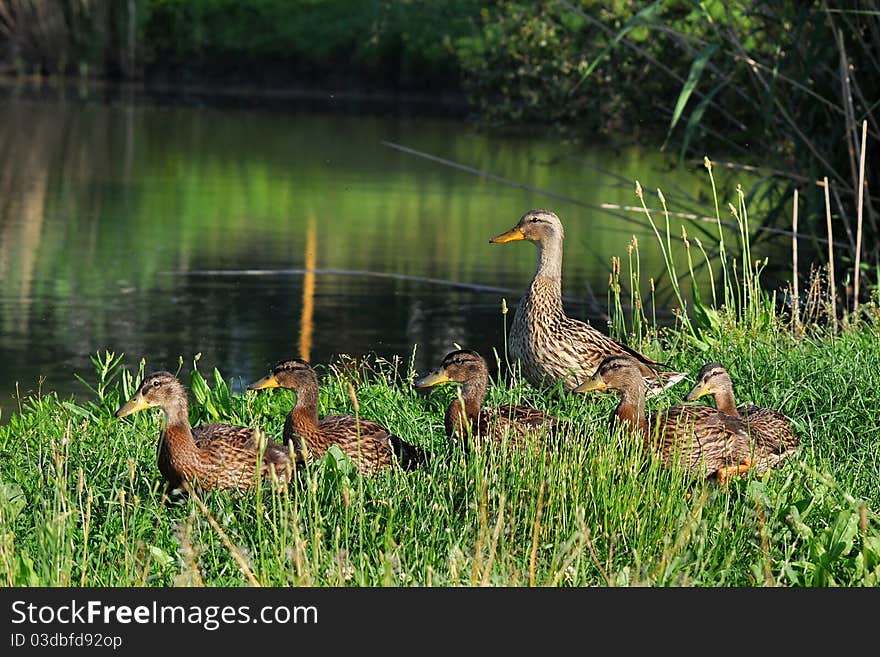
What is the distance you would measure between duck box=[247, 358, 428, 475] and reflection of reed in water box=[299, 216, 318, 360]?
290 cm

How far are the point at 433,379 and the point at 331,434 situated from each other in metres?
0.74

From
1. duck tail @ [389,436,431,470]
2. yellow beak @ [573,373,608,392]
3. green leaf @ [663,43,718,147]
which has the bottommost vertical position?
duck tail @ [389,436,431,470]

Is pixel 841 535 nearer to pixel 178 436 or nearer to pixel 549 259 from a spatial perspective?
pixel 178 436

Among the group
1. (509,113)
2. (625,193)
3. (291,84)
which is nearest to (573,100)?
(509,113)

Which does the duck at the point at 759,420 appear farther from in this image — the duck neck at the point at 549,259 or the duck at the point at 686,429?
the duck neck at the point at 549,259

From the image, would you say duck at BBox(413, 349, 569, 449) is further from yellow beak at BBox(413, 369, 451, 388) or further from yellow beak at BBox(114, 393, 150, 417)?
yellow beak at BBox(114, 393, 150, 417)

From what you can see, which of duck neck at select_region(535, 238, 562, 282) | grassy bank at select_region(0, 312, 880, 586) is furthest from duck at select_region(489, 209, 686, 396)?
grassy bank at select_region(0, 312, 880, 586)

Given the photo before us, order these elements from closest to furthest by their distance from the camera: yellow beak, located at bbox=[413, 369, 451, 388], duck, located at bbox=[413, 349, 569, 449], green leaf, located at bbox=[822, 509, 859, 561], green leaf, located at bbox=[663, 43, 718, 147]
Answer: green leaf, located at bbox=[822, 509, 859, 561] → duck, located at bbox=[413, 349, 569, 449] → yellow beak, located at bbox=[413, 369, 451, 388] → green leaf, located at bbox=[663, 43, 718, 147]

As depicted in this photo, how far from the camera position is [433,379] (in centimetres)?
793

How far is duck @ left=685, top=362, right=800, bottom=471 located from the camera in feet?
24.2

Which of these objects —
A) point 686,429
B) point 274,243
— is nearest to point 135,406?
point 686,429

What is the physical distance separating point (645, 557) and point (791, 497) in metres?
0.99

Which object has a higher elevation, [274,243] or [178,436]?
[178,436]

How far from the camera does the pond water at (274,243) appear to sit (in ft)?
45.3
